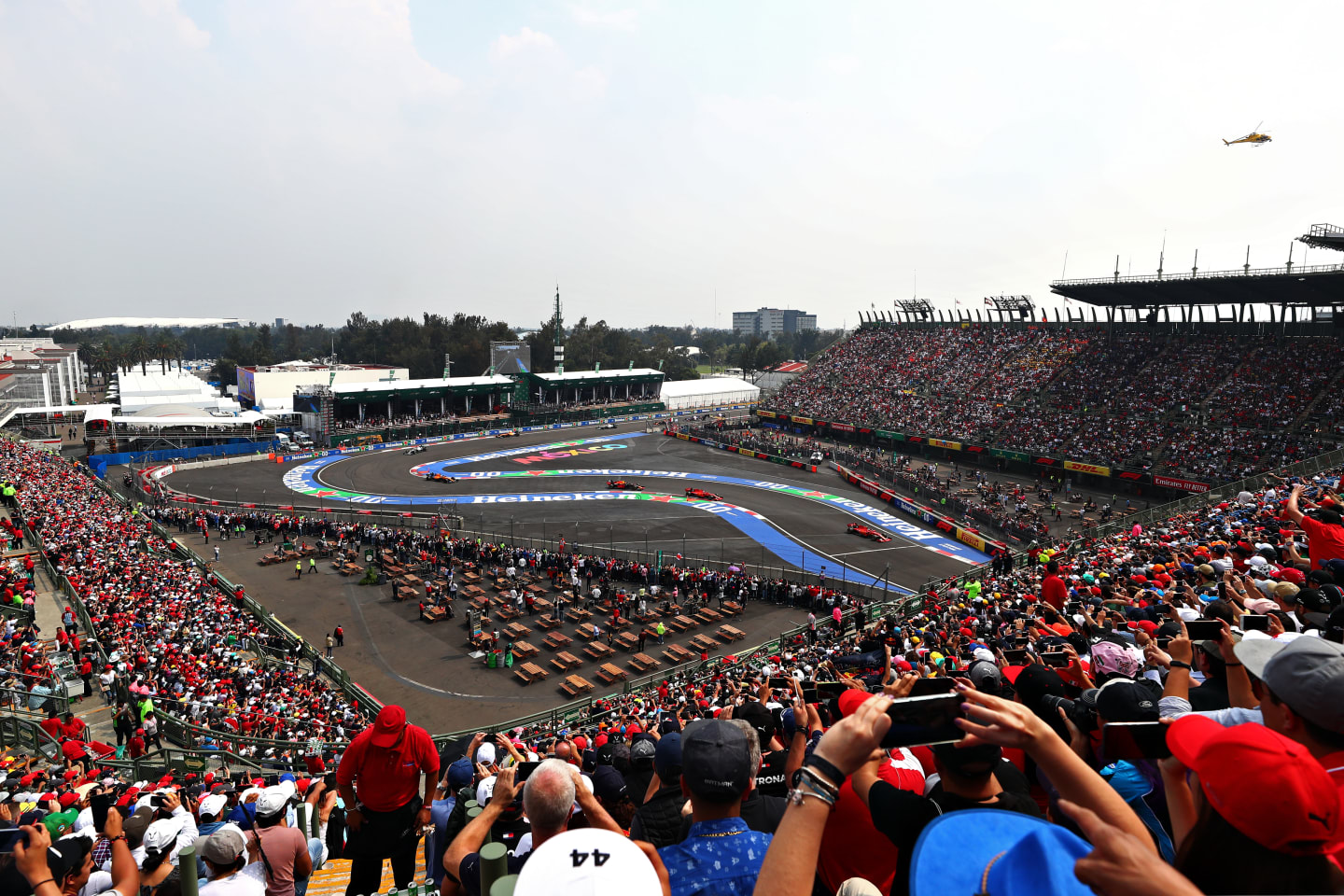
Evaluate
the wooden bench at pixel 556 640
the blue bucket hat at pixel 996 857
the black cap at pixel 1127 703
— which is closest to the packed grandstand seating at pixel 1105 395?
the wooden bench at pixel 556 640

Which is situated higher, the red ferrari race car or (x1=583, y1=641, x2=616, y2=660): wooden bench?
the red ferrari race car

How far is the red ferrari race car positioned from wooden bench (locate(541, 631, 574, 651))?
18.3 m

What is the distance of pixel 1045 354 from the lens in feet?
197

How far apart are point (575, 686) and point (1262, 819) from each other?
1935 cm

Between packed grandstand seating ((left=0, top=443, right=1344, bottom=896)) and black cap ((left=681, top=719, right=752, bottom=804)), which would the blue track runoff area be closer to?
packed grandstand seating ((left=0, top=443, right=1344, bottom=896))

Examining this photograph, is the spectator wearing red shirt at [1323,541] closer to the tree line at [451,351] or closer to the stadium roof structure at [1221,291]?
the stadium roof structure at [1221,291]

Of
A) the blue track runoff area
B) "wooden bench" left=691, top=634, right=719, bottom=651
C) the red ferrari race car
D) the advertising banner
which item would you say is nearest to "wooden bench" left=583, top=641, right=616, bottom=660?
"wooden bench" left=691, top=634, right=719, bottom=651

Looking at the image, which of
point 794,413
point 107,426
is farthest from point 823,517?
point 107,426

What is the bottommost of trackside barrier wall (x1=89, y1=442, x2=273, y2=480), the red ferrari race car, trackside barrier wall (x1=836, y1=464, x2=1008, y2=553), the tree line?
the red ferrari race car

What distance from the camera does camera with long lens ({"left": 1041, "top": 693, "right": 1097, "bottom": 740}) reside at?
150 inches

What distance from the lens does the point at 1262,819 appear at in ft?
5.91

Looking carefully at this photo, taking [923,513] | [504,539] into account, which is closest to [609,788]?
[504,539]

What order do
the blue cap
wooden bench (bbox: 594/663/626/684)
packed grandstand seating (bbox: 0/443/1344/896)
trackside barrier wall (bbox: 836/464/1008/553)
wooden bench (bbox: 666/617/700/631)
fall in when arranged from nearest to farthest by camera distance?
packed grandstand seating (bbox: 0/443/1344/896) < the blue cap < wooden bench (bbox: 594/663/626/684) < wooden bench (bbox: 666/617/700/631) < trackside barrier wall (bbox: 836/464/1008/553)

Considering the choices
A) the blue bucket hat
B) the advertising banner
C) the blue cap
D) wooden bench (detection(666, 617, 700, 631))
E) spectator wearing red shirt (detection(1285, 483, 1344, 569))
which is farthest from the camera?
the advertising banner
